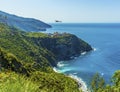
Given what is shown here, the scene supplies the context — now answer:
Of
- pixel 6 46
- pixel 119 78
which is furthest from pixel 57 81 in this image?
pixel 119 78

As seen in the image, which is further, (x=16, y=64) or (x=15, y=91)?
(x=16, y=64)

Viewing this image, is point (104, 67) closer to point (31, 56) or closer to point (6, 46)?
point (31, 56)

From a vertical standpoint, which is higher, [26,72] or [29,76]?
[26,72]

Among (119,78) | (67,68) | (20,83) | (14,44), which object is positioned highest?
(20,83)

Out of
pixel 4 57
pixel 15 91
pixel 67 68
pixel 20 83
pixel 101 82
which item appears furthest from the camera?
pixel 67 68

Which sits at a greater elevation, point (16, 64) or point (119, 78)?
point (119, 78)

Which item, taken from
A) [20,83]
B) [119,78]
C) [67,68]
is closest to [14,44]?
[67,68]

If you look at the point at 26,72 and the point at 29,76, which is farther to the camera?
the point at 26,72

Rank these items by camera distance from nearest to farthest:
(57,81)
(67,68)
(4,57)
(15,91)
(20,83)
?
(15,91) < (20,83) < (4,57) < (57,81) < (67,68)

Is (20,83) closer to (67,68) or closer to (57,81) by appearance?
(57,81)
